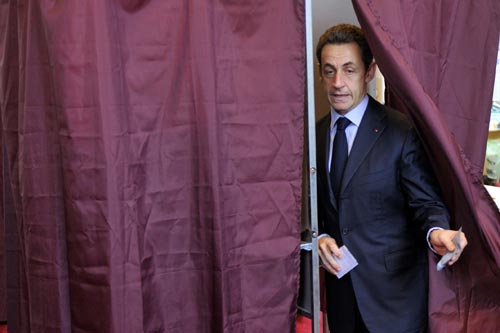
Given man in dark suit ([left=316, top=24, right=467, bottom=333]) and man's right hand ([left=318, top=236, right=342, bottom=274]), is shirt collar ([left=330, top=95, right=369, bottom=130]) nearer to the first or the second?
man in dark suit ([left=316, top=24, right=467, bottom=333])

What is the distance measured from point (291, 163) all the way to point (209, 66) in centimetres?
33

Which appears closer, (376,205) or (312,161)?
(312,161)

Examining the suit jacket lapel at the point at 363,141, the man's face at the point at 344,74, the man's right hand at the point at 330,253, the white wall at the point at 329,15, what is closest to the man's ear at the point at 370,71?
the man's face at the point at 344,74

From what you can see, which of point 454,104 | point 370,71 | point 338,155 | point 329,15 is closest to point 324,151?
point 338,155

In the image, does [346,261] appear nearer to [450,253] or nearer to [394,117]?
[450,253]

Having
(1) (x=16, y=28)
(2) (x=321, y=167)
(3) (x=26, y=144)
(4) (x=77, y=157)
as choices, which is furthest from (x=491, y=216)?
(1) (x=16, y=28)

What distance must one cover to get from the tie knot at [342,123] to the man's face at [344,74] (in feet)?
0.07

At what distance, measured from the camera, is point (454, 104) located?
1493 mm

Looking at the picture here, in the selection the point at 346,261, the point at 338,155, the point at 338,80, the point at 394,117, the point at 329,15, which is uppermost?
the point at 329,15

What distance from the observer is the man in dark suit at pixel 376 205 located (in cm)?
150

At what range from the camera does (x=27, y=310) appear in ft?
4.65

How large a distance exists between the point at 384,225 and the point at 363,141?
256 millimetres

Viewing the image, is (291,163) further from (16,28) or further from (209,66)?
(16,28)

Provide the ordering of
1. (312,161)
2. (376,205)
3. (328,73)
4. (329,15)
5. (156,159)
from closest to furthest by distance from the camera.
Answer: (156,159) → (312,161) → (376,205) → (328,73) → (329,15)
